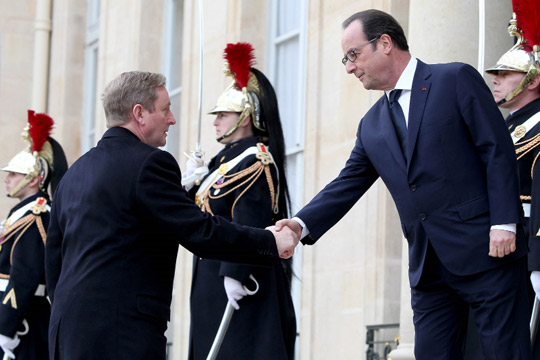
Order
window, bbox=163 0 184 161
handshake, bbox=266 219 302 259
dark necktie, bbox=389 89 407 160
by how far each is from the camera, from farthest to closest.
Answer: window, bbox=163 0 184 161, handshake, bbox=266 219 302 259, dark necktie, bbox=389 89 407 160

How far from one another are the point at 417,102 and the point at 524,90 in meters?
1.17

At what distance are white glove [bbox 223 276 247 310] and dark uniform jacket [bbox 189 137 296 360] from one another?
0.03 metres

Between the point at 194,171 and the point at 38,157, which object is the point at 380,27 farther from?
the point at 38,157

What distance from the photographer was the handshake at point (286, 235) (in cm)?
540

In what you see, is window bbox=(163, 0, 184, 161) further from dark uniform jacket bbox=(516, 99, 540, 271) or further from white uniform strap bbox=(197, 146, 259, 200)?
dark uniform jacket bbox=(516, 99, 540, 271)

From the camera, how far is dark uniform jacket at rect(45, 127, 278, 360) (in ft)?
16.1

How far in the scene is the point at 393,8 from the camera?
26.6 feet

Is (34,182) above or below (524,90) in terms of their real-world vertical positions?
below

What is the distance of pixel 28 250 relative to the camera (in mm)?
8781

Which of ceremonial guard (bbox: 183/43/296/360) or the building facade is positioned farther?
the building facade

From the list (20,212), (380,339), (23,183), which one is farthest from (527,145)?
(23,183)

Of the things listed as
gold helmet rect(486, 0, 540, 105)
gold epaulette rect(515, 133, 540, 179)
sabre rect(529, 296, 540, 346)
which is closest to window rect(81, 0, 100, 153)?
gold helmet rect(486, 0, 540, 105)

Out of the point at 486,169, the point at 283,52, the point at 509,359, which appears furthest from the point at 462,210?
the point at 283,52

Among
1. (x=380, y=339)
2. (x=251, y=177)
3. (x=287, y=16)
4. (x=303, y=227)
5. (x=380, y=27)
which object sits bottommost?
(x=380, y=339)
